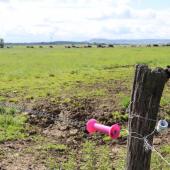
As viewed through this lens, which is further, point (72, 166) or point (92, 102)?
point (92, 102)

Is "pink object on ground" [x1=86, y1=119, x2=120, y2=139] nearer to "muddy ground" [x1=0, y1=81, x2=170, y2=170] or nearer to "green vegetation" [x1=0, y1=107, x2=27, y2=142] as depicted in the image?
"muddy ground" [x1=0, y1=81, x2=170, y2=170]

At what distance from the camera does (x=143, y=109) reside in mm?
5438

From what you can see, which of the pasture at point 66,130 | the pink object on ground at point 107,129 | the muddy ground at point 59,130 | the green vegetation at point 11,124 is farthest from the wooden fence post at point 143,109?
the green vegetation at point 11,124

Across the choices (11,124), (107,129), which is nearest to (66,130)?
(11,124)

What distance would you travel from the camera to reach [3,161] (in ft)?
32.8

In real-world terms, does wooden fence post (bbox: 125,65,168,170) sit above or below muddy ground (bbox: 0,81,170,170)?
above

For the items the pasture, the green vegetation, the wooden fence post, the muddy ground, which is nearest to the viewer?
the wooden fence post

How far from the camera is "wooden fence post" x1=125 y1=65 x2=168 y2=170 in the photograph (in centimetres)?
533

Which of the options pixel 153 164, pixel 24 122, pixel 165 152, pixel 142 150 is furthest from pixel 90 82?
pixel 142 150

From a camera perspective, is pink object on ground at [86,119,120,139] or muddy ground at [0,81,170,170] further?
muddy ground at [0,81,170,170]

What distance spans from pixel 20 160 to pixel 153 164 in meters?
3.00

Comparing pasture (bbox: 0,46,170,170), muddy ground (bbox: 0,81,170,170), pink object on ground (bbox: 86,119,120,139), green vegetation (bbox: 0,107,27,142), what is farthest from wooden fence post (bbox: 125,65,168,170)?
green vegetation (bbox: 0,107,27,142)

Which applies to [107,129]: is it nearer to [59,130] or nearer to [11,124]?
[59,130]

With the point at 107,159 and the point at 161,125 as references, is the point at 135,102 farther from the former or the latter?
the point at 107,159
